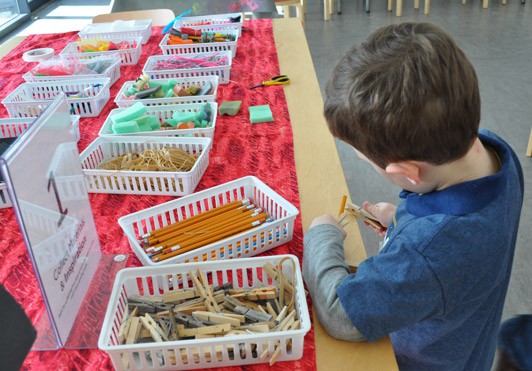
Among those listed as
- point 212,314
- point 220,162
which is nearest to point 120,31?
point 220,162

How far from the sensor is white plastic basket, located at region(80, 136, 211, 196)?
117cm

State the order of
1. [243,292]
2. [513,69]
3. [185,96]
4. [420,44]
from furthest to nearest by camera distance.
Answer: [513,69] → [185,96] → [243,292] → [420,44]

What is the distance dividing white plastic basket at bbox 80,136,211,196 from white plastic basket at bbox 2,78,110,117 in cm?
30

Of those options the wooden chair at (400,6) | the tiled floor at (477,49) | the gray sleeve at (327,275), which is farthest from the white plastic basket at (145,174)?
the wooden chair at (400,6)

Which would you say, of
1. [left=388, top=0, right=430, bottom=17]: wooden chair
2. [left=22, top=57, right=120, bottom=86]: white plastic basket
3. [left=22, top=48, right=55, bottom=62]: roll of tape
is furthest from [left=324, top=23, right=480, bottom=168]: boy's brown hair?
[left=388, top=0, right=430, bottom=17]: wooden chair

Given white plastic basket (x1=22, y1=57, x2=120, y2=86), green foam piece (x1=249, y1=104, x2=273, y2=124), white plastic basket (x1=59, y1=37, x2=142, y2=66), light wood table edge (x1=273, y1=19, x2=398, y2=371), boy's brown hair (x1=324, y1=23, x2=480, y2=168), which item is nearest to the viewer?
boy's brown hair (x1=324, y1=23, x2=480, y2=168)

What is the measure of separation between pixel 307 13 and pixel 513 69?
7.57 feet

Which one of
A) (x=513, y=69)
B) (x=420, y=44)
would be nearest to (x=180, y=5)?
(x=513, y=69)

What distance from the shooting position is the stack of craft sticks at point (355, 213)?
106 centimetres

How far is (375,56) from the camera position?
0.70 metres

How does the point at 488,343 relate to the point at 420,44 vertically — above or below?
below

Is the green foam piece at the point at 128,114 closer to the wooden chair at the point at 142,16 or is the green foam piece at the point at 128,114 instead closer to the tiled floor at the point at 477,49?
the tiled floor at the point at 477,49

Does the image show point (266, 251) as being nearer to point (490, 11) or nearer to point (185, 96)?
point (185, 96)

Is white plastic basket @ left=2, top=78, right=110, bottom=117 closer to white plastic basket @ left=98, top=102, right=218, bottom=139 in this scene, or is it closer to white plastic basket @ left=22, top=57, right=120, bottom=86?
white plastic basket @ left=22, top=57, right=120, bottom=86
